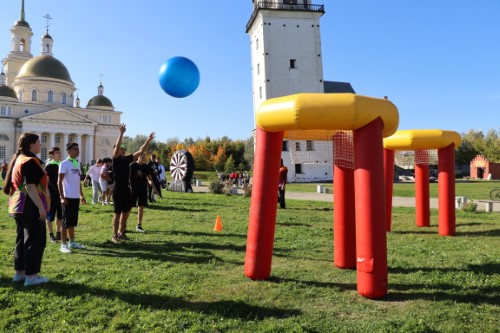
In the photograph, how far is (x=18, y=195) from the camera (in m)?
5.27

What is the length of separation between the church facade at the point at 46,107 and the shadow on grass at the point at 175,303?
6842 centimetres

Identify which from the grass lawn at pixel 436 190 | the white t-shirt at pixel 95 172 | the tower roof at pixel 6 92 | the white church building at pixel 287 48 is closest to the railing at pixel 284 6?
the white church building at pixel 287 48

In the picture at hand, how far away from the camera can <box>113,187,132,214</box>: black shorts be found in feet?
26.8

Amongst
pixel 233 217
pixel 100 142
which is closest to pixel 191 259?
pixel 233 217

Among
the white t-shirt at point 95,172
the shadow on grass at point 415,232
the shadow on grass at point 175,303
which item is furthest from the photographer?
the white t-shirt at point 95,172

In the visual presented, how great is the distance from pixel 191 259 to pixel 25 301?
2792 mm

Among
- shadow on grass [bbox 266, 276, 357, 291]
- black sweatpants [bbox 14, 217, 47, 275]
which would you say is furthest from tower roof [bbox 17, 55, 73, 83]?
shadow on grass [bbox 266, 276, 357, 291]

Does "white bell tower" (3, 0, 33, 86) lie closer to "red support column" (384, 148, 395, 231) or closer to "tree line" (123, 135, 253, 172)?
"tree line" (123, 135, 253, 172)

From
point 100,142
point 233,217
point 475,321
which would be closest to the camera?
point 475,321

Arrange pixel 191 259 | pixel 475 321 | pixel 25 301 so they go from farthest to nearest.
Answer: pixel 191 259
pixel 25 301
pixel 475 321

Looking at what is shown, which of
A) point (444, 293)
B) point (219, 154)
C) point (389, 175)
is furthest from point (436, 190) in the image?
point (219, 154)

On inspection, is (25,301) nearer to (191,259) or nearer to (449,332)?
(191,259)

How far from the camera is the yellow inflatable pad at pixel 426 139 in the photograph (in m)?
10.1

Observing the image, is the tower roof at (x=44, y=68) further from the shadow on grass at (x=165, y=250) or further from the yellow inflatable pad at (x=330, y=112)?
the yellow inflatable pad at (x=330, y=112)
